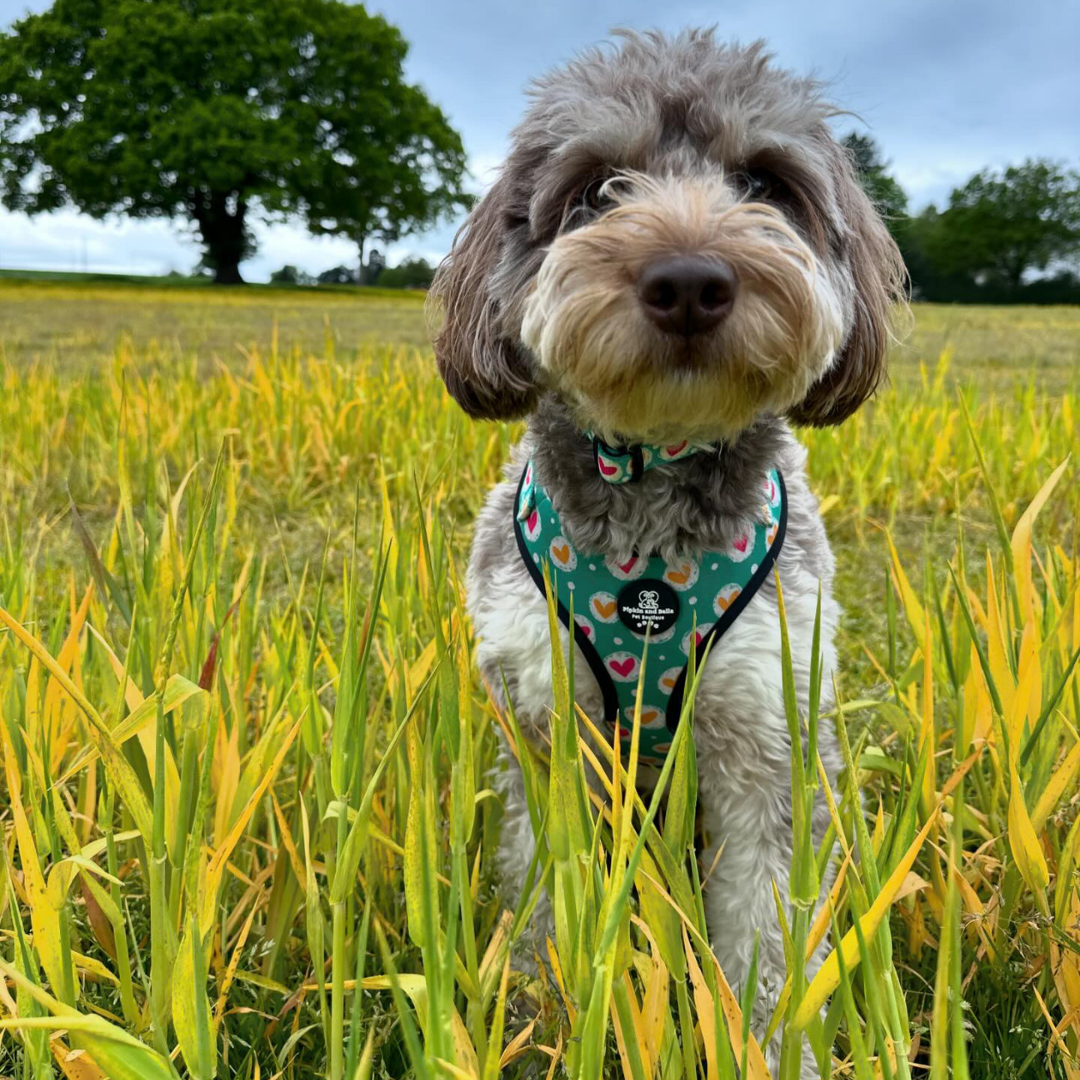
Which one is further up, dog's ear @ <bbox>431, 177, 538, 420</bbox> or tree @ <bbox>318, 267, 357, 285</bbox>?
tree @ <bbox>318, 267, 357, 285</bbox>

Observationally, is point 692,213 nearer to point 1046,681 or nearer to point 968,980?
point 1046,681

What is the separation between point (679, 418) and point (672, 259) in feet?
0.90

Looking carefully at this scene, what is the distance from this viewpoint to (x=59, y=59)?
33.1 metres

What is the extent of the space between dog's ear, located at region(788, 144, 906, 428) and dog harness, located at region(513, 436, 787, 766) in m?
0.23

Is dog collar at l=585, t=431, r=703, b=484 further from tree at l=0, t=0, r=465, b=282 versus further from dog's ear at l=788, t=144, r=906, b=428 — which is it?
tree at l=0, t=0, r=465, b=282

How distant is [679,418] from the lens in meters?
1.59

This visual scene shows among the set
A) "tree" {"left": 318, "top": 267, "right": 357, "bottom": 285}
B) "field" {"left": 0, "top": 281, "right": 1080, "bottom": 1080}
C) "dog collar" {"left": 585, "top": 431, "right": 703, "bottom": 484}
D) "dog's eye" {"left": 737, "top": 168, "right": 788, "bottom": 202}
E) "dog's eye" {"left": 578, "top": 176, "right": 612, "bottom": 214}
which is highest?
"tree" {"left": 318, "top": 267, "right": 357, "bottom": 285}

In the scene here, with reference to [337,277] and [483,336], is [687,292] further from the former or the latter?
[337,277]

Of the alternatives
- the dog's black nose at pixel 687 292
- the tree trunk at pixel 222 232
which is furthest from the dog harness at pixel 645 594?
the tree trunk at pixel 222 232

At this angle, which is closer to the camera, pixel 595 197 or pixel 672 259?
pixel 672 259

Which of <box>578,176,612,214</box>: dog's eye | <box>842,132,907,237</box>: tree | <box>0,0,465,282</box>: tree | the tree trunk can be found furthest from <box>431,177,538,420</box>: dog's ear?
the tree trunk

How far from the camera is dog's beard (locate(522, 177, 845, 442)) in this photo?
1.46 m

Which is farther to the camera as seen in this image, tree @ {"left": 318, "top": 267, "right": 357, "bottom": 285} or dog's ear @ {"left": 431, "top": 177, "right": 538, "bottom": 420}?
tree @ {"left": 318, "top": 267, "right": 357, "bottom": 285}

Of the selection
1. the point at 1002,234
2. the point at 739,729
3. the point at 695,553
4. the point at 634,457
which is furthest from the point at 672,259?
the point at 1002,234
